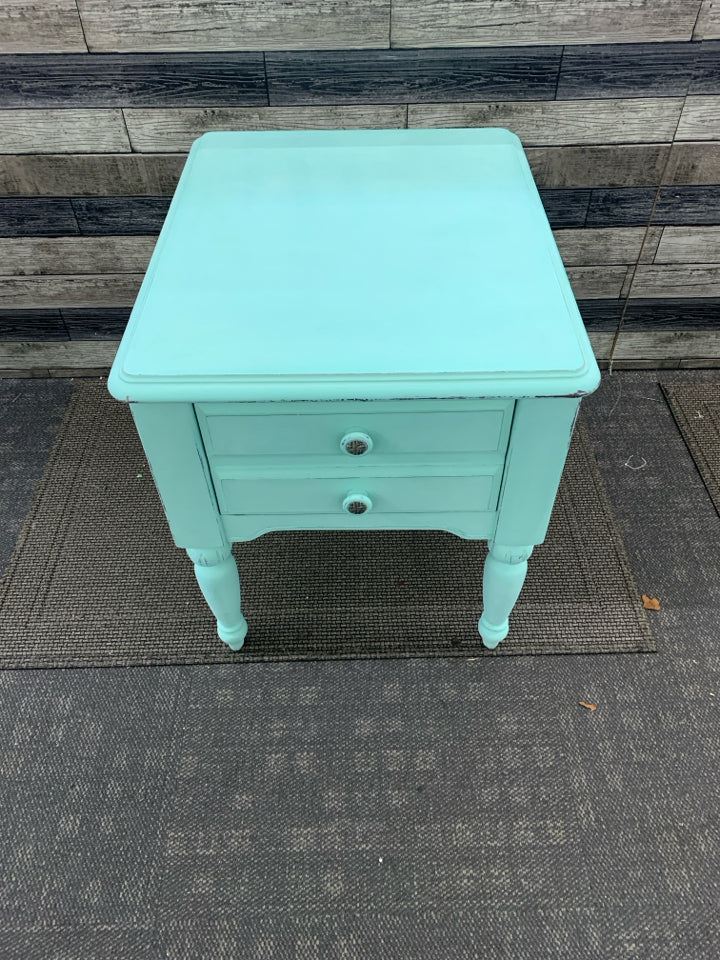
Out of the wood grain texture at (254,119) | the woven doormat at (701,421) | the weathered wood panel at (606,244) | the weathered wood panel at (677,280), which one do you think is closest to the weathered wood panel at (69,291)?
the wood grain texture at (254,119)

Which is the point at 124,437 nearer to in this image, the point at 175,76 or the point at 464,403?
the point at 175,76

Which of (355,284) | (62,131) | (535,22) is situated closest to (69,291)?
(62,131)

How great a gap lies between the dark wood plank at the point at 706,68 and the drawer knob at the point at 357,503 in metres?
1.02

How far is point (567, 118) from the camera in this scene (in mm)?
1280

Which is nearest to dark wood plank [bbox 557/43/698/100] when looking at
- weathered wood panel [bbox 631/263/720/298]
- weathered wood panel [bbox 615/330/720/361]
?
weathered wood panel [bbox 631/263/720/298]

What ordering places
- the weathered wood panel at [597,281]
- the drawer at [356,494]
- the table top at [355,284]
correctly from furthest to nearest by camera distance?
the weathered wood panel at [597,281] < the drawer at [356,494] < the table top at [355,284]

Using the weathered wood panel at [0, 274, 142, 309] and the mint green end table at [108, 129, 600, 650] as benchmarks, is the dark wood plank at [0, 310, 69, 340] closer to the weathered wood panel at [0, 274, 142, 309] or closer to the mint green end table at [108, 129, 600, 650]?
the weathered wood panel at [0, 274, 142, 309]

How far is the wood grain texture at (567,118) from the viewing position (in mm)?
1263

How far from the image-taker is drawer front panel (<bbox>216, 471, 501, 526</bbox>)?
35.1 inches

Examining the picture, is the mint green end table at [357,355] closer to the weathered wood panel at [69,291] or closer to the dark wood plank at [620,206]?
the dark wood plank at [620,206]

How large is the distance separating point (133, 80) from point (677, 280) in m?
1.21

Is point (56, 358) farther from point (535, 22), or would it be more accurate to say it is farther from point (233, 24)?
point (535, 22)

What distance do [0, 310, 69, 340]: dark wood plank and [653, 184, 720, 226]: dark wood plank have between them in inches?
53.9

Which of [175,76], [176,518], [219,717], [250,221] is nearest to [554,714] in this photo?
[219,717]
